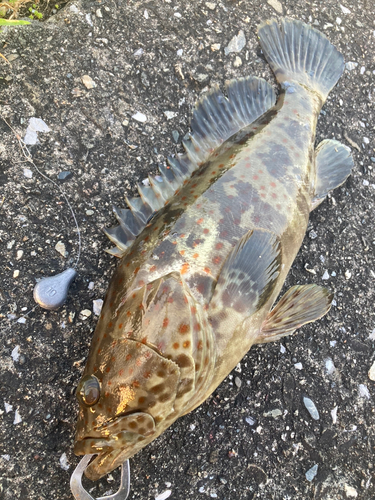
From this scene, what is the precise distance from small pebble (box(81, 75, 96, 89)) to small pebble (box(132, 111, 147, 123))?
0.38m

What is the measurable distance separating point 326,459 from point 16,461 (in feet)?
6.94

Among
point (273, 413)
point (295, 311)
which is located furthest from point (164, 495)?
point (295, 311)

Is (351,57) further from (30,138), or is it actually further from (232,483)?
(232,483)

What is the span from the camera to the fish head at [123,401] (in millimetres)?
1938

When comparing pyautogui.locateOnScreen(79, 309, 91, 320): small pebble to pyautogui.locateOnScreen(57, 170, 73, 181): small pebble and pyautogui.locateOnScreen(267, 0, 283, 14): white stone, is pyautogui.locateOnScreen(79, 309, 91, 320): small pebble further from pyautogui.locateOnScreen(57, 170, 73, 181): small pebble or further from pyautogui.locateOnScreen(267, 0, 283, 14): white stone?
pyautogui.locateOnScreen(267, 0, 283, 14): white stone

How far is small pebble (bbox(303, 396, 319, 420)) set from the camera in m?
2.87

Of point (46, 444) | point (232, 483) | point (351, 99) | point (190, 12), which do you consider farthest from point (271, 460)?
point (190, 12)

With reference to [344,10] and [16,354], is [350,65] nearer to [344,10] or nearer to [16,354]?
[344,10]

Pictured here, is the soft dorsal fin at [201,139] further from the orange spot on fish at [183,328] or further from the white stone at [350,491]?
the white stone at [350,491]

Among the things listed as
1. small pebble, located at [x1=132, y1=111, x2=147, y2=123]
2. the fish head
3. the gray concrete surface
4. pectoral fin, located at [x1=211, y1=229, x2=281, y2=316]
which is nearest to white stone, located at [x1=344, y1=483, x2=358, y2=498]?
the gray concrete surface

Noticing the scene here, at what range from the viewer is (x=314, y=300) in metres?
2.79

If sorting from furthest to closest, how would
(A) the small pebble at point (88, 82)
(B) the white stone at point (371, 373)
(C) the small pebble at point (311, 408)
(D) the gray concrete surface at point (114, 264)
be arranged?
(B) the white stone at point (371, 373) → (A) the small pebble at point (88, 82) → (C) the small pebble at point (311, 408) → (D) the gray concrete surface at point (114, 264)

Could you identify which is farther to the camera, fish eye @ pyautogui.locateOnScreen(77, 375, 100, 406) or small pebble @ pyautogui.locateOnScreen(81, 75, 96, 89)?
small pebble @ pyautogui.locateOnScreen(81, 75, 96, 89)

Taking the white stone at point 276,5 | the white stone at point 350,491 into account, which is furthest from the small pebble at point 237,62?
the white stone at point 350,491
